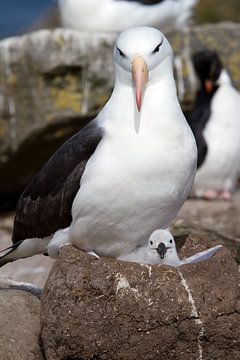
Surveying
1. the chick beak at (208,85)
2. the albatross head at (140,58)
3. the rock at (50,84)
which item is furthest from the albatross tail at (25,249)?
the chick beak at (208,85)

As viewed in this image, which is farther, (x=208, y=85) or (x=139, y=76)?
(x=208, y=85)

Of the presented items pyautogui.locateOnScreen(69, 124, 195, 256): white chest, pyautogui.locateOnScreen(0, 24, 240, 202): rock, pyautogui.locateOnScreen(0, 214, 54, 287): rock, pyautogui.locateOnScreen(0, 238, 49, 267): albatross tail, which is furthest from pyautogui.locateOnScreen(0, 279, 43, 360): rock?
pyautogui.locateOnScreen(0, 24, 240, 202): rock

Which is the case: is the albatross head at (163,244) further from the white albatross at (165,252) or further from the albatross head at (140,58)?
the albatross head at (140,58)

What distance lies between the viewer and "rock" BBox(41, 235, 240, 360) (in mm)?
6730

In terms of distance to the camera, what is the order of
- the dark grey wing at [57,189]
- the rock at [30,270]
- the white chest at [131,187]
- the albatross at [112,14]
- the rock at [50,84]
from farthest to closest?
the albatross at [112,14] → the rock at [50,84] → the rock at [30,270] → the dark grey wing at [57,189] → the white chest at [131,187]

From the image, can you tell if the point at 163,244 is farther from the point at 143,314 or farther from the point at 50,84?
the point at 50,84

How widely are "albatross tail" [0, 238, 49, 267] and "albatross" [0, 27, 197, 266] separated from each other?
30 cm

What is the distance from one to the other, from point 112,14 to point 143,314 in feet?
26.2

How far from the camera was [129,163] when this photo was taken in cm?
700

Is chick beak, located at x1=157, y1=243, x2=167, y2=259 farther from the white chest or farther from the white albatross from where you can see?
A: the white chest

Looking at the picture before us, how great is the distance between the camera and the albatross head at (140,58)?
23.2 ft

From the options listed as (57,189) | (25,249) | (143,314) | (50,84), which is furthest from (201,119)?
(143,314)

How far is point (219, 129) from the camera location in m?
13.2

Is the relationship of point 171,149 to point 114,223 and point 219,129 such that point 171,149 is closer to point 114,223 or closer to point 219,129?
point 114,223
